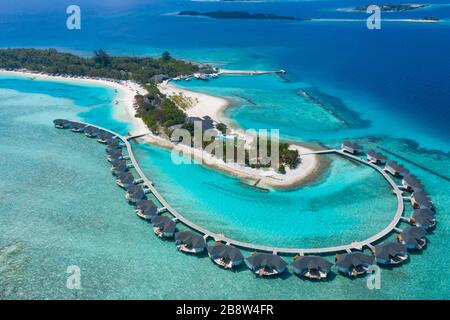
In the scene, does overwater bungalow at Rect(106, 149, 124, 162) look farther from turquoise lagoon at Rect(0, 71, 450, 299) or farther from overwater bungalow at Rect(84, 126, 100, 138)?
overwater bungalow at Rect(84, 126, 100, 138)

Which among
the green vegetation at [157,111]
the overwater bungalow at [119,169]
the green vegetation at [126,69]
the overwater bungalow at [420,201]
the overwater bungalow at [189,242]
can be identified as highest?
the green vegetation at [126,69]

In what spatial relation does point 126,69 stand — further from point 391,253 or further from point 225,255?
point 391,253

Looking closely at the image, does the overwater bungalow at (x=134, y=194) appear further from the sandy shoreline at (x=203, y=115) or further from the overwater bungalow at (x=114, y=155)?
the sandy shoreline at (x=203, y=115)

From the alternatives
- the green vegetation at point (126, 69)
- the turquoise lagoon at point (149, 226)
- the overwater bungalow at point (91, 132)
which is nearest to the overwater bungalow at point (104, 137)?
the overwater bungalow at point (91, 132)

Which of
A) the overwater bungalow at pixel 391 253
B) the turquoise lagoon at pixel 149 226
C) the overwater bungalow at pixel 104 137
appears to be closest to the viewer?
the turquoise lagoon at pixel 149 226

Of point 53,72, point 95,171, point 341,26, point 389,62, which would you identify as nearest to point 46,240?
point 95,171

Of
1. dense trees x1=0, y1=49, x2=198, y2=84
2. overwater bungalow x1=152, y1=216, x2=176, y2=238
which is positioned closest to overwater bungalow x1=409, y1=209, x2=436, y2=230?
overwater bungalow x1=152, y1=216, x2=176, y2=238
